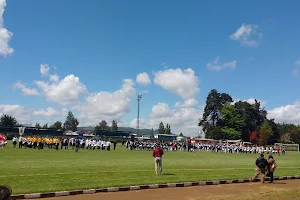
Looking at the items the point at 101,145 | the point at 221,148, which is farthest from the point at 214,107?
the point at 101,145

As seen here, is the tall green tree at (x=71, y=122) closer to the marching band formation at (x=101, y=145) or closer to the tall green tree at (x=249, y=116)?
the tall green tree at (x=249, y=116)

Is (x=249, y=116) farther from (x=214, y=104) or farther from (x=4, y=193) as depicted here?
(x=4, y=193)

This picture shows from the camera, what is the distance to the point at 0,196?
3.57m

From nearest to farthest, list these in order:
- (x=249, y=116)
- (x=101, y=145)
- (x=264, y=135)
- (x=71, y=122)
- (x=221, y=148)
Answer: (x=101, y=145) < (x=221, y=148) < (x=264, y=135) < (x=249, y=116) < (x=71, y=122)

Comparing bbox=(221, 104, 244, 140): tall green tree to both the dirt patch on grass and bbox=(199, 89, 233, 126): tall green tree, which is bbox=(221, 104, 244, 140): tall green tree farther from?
the dirt patch on grass

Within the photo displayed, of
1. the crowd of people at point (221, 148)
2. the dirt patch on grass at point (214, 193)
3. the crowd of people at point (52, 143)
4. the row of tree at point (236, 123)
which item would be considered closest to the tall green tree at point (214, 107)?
the row of tree at point (236, 123)

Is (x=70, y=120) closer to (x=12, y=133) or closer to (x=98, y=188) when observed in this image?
(x=12, y=133)

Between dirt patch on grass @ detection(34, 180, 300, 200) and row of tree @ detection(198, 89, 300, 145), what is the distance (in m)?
90.5

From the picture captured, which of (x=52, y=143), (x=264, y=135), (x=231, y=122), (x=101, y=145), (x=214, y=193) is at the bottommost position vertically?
(x=214, y=193)

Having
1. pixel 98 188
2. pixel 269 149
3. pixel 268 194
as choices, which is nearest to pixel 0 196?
pixel 98 188

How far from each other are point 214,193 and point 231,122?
94789 mm

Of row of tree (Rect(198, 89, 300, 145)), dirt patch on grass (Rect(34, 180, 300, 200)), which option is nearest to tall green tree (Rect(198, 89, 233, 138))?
row of tree (Rect(198, 89, 300, 145))

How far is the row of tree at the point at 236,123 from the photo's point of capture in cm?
10706

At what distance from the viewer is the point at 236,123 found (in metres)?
107
